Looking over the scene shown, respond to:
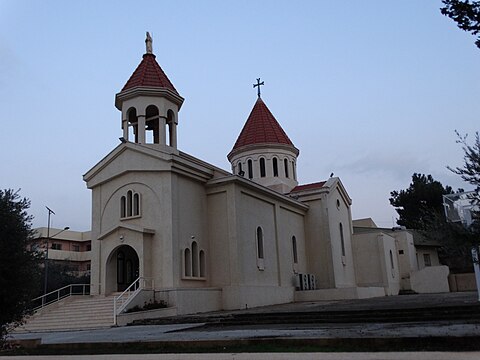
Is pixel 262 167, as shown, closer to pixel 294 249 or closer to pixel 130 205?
pixel 294 249

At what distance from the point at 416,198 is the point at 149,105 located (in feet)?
146

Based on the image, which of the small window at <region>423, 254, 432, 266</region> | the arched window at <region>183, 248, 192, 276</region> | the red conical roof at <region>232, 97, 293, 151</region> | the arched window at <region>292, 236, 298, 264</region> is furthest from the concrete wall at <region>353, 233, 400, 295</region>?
the arched window at <region>183, 248, 192, 276</region>

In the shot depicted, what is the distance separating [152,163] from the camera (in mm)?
24922

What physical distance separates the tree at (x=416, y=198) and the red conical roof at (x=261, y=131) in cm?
2627

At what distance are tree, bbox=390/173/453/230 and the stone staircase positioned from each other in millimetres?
43729

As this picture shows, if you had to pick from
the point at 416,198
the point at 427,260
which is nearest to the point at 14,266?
the point at 427,260

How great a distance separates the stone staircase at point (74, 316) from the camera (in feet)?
67.7

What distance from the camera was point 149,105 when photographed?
26797 mm

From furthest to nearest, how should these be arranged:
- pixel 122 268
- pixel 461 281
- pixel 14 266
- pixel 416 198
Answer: pixel 416 198 → pixel 461 281 → pixel 122 268 → pixel 14 266

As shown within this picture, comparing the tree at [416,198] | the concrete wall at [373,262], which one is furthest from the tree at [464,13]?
the tree at [416,198]

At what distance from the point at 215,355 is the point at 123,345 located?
3332mm

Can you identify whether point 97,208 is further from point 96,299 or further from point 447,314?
point 447,314

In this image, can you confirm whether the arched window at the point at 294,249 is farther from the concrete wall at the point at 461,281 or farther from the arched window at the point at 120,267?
the concrete wall at the point at 461,281

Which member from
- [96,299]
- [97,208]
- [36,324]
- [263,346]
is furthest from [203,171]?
[263,346]
